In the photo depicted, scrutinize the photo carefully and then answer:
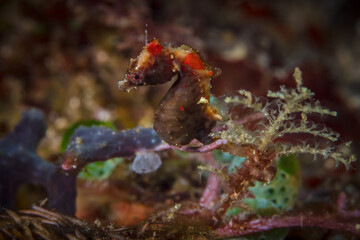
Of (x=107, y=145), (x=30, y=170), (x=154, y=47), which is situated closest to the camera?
(x=154, y=47)

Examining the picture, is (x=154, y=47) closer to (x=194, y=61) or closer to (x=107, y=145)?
(x=194, y=61)

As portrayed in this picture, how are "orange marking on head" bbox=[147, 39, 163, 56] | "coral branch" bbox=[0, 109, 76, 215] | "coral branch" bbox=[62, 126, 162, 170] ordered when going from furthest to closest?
"coral branch" bbox=[0, 109, 76, 215]
"coral branch" bbox=[62, 126, 162, 170]
"orange marking on head" bbox=[147, 39, 163, 56]

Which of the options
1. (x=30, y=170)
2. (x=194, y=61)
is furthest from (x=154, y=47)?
(x=30, y=170)

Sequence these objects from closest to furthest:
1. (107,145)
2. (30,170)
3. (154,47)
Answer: (154,47)
(107,145)
(30,170)

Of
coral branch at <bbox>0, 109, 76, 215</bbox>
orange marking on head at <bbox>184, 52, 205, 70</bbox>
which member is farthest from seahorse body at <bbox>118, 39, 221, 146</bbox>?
coral branch at <bbox>0, 109, 76, 215</bbox>

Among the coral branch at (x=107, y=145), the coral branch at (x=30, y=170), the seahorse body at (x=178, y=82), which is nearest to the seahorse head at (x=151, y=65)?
the seahorse body at (x=178, y=82)

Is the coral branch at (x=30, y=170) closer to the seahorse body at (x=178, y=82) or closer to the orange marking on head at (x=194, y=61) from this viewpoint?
the seahorse body at (x=178, y=82)

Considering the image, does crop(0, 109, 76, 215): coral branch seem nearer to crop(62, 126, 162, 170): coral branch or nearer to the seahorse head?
crop(62, 126, 162, 170): coral branch
